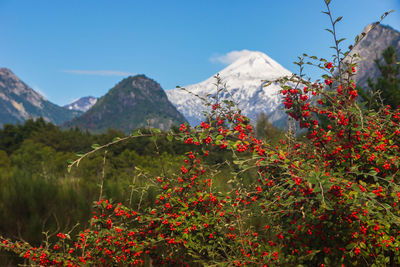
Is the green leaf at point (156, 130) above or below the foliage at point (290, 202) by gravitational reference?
above

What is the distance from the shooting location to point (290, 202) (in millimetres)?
2281

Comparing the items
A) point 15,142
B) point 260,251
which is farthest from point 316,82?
A: point 15,142

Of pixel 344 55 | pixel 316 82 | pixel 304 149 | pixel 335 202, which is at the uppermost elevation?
pixel 344 55

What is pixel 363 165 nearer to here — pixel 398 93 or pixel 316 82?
pixel 316 82

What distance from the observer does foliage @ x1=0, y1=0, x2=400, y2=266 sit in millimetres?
2404

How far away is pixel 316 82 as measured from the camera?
292 centimetres

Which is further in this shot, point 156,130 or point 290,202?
point 156,130

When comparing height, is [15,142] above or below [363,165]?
above

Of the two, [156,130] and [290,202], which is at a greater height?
[156,130]

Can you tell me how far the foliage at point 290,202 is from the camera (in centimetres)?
240

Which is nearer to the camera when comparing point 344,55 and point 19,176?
point 344,55

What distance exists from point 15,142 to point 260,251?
31.6 meters

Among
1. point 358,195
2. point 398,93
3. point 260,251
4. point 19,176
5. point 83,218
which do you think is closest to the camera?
point 358,195

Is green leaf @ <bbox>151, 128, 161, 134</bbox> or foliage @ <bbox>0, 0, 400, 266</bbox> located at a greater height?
green leaf @ <bbox>151, 128, 161, 134</bbox>
